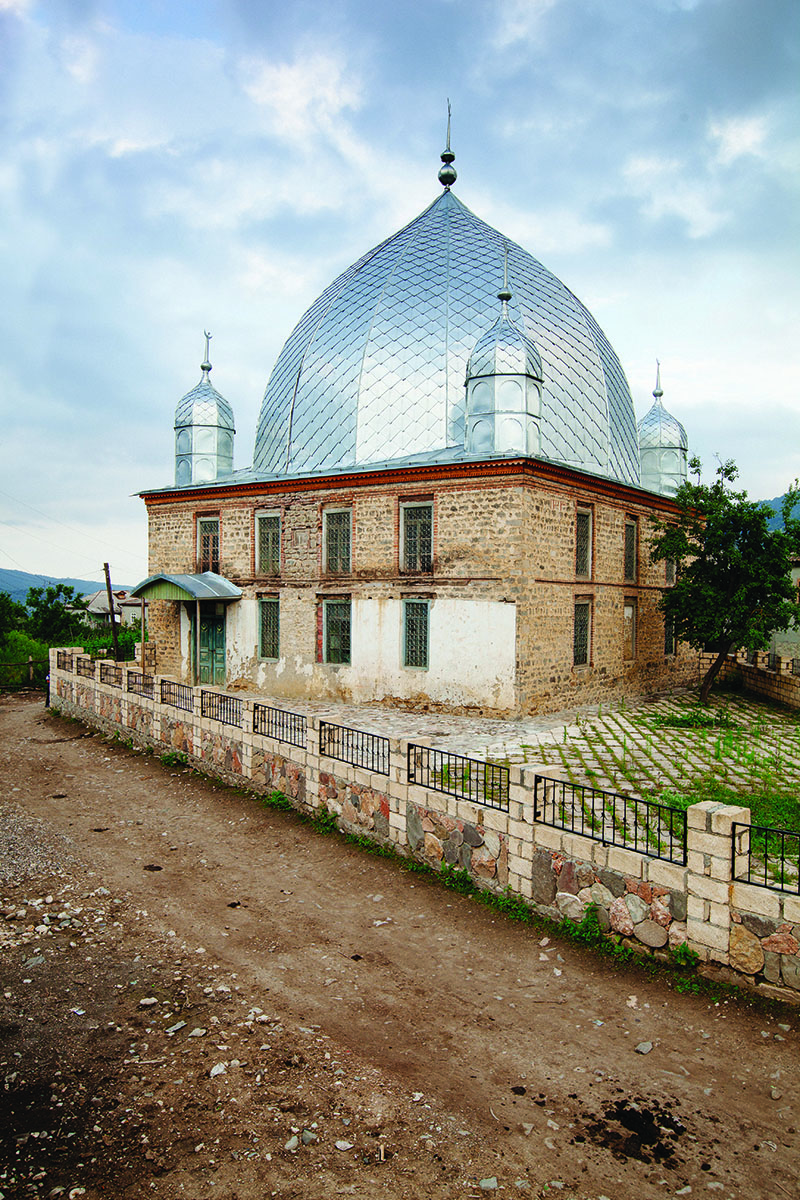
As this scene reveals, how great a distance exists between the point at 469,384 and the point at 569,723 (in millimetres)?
7903

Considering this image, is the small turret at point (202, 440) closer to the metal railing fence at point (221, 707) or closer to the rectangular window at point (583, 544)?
the metal railing fence at point (221, 707)

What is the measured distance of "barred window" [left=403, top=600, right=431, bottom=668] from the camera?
16797 millimetres

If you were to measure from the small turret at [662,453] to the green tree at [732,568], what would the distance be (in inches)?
242

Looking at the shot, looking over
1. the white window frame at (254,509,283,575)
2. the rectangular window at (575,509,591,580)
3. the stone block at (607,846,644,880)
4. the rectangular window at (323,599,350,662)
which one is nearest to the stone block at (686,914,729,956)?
the stone block at (607,846,644,880)

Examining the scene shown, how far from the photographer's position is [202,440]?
22.2m

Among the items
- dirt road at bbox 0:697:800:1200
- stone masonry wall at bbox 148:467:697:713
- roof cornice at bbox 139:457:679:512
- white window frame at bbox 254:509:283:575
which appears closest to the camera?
dirt road at bbox 0:697:800:1200

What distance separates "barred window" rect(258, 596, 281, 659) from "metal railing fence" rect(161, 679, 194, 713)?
4.05 meters

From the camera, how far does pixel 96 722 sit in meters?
19.2

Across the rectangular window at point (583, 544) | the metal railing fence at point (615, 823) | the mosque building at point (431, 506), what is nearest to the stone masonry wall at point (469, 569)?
the mosque building at point (431, 506)

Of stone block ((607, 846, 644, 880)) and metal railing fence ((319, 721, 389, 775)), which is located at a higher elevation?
metal railing fence ((319, 721, 389, 775))

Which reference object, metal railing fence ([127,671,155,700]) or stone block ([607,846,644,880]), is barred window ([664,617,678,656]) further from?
stone block ([607,846,644,880])

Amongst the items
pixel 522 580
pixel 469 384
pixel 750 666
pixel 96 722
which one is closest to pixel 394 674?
pixel 522 580

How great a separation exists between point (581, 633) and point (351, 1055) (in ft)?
44.3

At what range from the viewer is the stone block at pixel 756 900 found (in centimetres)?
595
